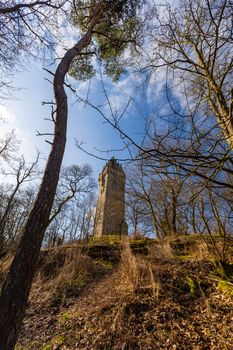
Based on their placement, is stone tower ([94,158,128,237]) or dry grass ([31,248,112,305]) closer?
dry grass ([31,248,112,305])

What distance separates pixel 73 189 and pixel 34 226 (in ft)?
29.7

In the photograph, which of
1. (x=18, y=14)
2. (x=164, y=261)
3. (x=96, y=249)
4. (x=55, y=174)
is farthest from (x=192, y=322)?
(x=18, y=14)

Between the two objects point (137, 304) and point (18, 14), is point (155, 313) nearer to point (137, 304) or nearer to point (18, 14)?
point (137, 304)

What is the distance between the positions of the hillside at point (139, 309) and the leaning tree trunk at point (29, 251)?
5.20ft

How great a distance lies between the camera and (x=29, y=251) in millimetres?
2496

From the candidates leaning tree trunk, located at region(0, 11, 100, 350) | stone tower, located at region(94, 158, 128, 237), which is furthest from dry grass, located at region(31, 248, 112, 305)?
stone tower, located at region(94, 158, 128, 237)

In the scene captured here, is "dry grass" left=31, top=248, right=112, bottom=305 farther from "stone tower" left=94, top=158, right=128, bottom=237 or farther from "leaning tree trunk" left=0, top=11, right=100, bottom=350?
"stone tower" left=94, top=158, right=128, bottom=237

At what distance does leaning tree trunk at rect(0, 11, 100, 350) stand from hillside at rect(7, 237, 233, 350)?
1.59m

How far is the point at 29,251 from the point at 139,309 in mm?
2330

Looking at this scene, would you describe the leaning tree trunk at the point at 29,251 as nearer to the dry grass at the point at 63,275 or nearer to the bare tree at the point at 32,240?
the bare tree at the point at 32,240

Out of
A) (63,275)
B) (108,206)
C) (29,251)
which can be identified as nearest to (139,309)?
(29,251)

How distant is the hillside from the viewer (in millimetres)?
2993

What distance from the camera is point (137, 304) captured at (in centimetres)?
370

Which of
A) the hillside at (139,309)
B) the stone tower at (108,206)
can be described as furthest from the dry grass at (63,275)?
the stone tower at (108,206)
